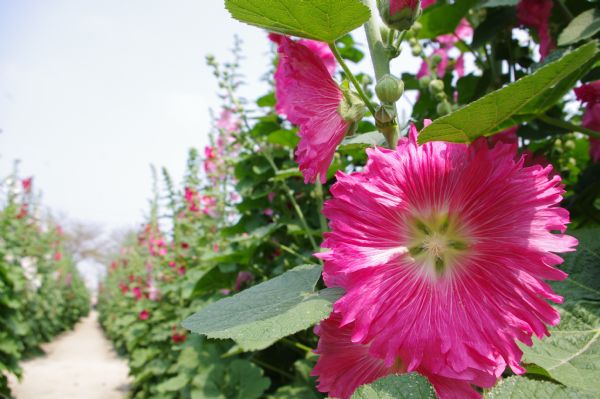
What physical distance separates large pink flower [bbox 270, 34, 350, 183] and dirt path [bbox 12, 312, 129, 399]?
22.9 feet

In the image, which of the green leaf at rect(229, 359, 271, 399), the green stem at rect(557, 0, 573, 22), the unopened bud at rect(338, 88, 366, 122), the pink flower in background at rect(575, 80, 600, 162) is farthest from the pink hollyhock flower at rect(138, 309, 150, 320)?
the unopened bud at rect(338, 88, 366, 122)

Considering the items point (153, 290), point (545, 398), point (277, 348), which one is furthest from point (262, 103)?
point (153, 290)

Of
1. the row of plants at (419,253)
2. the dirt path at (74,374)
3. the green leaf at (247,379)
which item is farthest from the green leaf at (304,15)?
the dirt path at (74,374)

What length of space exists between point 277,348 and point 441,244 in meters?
2.04

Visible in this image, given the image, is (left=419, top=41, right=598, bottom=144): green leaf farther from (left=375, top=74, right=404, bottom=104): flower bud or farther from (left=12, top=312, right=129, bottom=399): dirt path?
(left=12, top=312, right=129, bottom=399): dirt path

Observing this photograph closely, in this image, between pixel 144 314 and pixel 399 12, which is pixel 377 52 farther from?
pixel 144 314

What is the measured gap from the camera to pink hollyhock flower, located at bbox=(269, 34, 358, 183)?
0.57 m

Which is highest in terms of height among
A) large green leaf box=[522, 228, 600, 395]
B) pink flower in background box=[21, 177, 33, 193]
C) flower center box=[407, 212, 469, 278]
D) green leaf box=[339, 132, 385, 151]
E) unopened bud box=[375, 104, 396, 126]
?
pink flower in background box=[21, 177, 33, 193]

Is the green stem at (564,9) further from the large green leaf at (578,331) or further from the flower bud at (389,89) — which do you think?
the flower bud at (389,89)

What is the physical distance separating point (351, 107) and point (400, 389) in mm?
315

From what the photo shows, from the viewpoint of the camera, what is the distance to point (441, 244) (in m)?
0.55

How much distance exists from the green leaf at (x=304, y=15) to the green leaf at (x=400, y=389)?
0.34 m

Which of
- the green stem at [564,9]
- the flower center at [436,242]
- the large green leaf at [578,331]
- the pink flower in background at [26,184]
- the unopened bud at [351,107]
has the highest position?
the pink flower in background at [26,184]

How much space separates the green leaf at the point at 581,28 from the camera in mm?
931
